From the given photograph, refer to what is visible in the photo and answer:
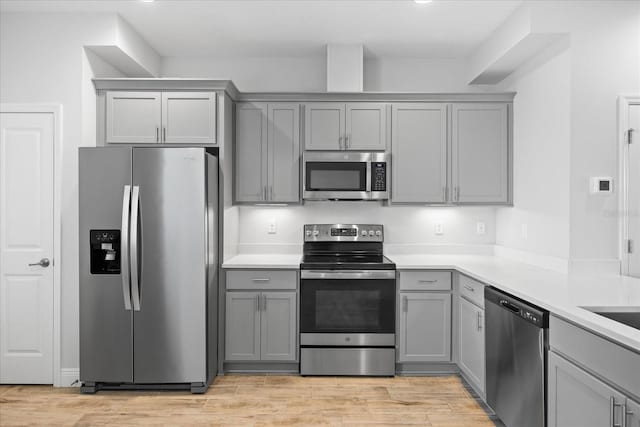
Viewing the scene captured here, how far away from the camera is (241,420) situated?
2.95 metres

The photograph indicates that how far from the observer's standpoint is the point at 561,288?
2.54m

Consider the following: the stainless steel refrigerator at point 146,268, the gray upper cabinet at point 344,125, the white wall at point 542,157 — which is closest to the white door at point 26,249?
the stainless steel refrigerator at point 146,268

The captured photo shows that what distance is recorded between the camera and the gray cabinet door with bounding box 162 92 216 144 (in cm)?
369

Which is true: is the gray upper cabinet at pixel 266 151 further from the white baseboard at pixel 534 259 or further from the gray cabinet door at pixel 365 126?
the white baseboard at pixel 534 259

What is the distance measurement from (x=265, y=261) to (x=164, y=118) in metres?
1.40

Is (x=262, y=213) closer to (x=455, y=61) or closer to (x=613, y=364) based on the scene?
(x=455, y=61)

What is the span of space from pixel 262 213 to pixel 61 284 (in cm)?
174

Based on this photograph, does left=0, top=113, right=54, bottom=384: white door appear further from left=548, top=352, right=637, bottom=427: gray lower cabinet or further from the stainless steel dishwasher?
left=548, top=352, right=637, bottom=427: gray lower cabinet


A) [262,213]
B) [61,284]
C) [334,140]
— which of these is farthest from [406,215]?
[61,284]

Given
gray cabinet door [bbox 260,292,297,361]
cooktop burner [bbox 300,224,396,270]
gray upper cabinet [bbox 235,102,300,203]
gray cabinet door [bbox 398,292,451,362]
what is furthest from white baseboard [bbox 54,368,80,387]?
gray cabinet door [bbox 398,292,451,362]

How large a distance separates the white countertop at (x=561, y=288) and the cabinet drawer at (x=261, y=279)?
0.87 m

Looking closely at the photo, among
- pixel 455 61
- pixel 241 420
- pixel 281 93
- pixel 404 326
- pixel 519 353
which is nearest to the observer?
pixel 519 353

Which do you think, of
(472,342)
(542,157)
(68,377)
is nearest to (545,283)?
(472,342)

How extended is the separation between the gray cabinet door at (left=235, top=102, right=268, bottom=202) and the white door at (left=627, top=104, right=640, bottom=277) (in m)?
2.71
